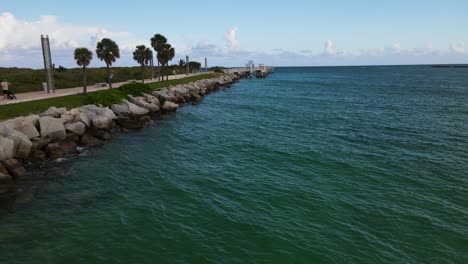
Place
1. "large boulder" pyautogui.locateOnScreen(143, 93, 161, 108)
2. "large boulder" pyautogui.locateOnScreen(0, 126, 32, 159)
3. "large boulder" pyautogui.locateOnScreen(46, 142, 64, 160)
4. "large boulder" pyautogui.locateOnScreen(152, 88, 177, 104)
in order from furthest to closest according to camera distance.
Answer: "large boulder" pyautogui.locateOnScreen(152, 88, 177, 104), "large boulder" pyautogui.locateOnScreen(143, 93, 161, 108), "large boulder" pyautogui.locateOnScreen(46, 142, 64, 160), "large boulder" pyautogui.locateOnScreen(0, 126, 32, 159)

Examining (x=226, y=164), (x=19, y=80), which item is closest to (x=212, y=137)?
(x=226, y=164)

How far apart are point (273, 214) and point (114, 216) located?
6.58 m

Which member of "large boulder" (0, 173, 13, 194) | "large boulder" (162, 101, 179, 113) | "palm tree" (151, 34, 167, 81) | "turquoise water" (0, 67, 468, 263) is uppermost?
"palm tree" (151, 34, 167, 81)

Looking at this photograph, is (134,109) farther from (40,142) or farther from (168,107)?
(40,142)

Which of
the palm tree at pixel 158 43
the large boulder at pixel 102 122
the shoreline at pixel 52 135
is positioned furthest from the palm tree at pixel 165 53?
the large boulder at pixel 102 122

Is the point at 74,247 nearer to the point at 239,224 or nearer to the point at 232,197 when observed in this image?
the point at 239,224

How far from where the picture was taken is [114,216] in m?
13.6

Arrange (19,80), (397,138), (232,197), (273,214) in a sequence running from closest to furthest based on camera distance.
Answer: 1. (273,214)
2. (232,197)
3. (397,138)
4. (19,80)

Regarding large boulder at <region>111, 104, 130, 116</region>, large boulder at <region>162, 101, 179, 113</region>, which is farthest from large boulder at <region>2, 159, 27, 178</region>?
large boulder at <region>162, 101, 179, 113</region>

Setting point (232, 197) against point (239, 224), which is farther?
point (232, 197)

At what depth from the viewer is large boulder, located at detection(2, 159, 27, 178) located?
17.9 m

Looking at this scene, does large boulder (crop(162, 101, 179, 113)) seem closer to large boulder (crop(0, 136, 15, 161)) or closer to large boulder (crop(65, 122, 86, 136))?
large boulder (crop(65, 122, 86, 136))

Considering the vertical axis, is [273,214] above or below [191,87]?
below

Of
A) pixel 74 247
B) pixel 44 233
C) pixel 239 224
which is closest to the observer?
pixel 74 247
